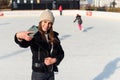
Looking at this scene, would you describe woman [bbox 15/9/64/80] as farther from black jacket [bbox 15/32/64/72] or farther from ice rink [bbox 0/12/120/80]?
ice rink [bbox 0/12/120/80]

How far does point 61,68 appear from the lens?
832 cm

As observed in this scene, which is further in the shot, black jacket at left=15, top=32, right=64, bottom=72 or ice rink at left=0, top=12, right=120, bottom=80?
ice rink at left=0, top=12, right=120, bottom=80

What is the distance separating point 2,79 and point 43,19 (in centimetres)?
412

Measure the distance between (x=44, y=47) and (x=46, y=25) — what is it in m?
Answer: 0.21

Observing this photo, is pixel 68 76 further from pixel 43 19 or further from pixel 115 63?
pixel 43 19

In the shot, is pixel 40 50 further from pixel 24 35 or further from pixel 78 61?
pixel 78 61

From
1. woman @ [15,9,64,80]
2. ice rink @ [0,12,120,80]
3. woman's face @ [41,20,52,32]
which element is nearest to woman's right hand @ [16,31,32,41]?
woman @ [15,9,64,80]

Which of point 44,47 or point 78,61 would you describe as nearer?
point 44,47

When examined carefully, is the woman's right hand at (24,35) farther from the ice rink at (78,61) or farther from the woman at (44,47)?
the ice rink at (78,61)

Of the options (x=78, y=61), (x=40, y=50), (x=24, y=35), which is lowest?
(x=78, y=61)

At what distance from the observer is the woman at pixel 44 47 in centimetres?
331

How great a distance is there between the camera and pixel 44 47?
3.35m

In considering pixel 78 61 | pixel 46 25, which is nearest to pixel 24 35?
pixel 46 25

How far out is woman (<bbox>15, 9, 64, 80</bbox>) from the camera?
3.31 metres
